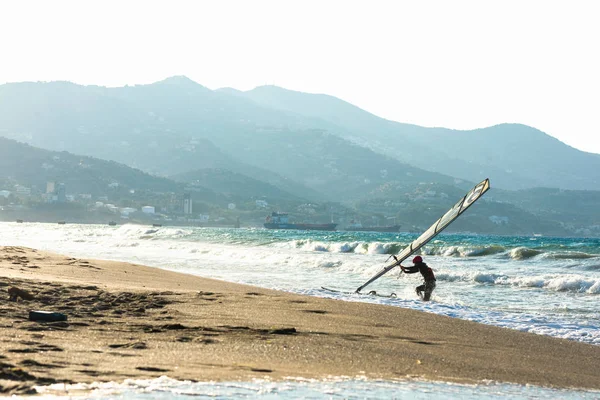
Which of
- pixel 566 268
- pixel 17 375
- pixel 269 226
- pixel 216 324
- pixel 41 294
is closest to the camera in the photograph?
pixel 17 375

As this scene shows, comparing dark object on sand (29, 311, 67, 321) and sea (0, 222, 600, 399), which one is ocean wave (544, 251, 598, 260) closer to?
sea (0, 222, 600, 399)

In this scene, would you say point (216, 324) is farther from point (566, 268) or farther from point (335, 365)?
point (566, 268)

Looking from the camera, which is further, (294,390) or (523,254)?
(523,254)

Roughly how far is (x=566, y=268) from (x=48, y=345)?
83.0 feet

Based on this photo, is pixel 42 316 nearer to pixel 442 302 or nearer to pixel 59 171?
pixel 442 302

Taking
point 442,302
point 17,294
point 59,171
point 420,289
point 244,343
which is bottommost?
point 442,302

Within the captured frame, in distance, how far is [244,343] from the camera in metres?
6.96

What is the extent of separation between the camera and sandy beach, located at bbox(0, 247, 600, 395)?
538 centimetres

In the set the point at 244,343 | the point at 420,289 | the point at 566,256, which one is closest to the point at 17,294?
the point at 244,343

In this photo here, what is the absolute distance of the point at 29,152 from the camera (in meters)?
188

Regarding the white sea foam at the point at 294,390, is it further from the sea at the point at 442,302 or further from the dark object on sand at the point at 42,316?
the dark object on sand at the point at 42,316

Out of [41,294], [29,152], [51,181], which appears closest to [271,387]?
[41,294]

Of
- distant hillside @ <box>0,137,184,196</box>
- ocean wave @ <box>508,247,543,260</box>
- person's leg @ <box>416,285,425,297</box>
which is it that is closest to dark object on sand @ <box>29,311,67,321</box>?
person's leg @ <box>416,285,425,297</box>

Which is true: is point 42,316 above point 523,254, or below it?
above
